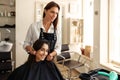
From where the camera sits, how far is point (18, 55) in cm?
404

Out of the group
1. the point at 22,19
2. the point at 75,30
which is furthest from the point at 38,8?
the point at 75,30

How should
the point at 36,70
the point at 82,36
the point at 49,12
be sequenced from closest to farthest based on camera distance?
the point at 36,70
the point at 49,12
the point at 82,36

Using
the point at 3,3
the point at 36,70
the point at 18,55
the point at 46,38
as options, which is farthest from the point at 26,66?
the point at 3,3

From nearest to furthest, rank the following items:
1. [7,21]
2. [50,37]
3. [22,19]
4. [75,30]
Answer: [50,37]
[22,19]
[7,21]
[75,30]

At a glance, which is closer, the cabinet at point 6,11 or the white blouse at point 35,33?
the white blouse at point 35,33

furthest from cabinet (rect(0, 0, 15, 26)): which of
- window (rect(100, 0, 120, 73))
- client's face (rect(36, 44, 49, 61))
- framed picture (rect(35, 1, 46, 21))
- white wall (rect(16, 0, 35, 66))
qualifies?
client's face (rect(36, 44, 49, 61))

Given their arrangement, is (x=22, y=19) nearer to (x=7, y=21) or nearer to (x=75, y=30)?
(x=7, y=21)

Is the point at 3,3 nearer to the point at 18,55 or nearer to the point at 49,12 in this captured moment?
the point at 18,55

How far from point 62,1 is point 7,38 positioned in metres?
1.62

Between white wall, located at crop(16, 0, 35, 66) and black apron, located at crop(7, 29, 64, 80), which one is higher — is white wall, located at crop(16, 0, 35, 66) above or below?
above

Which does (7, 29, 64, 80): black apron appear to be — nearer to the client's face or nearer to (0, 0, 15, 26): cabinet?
the client's face

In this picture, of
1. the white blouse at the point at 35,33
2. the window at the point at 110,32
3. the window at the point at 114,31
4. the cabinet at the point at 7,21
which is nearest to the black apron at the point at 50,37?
the white blouse at the point at 35,33

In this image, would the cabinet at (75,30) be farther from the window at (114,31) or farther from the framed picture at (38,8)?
the window at (114,31)

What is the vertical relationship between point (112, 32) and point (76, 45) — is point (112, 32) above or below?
above
